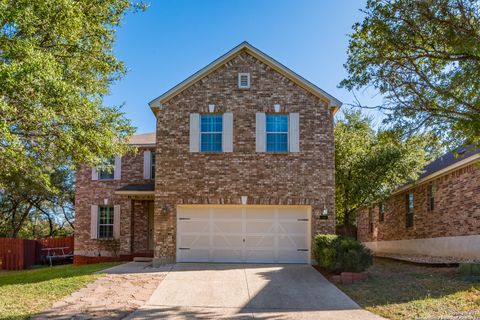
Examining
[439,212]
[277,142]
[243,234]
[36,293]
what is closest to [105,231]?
[243,234]

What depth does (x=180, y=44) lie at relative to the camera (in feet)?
50.2

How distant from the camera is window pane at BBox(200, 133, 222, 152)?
56.0ft

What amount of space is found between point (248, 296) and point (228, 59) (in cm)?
924

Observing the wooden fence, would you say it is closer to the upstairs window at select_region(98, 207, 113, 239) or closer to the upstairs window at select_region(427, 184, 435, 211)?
the upstairs window at select_region(98, 207, 113, 239)

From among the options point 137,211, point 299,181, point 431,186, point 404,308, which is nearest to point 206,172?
point 299,181

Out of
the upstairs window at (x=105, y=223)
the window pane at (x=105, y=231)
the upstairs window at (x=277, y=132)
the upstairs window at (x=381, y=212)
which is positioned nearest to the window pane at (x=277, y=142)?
the upstairs window at (x=277, y=132)

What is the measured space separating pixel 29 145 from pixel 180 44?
5777 mm

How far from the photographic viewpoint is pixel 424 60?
432 inches

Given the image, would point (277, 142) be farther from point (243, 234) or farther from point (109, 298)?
point (109, 298)

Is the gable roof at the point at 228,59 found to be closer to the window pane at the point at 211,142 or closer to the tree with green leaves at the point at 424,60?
the window pane at the point at 211,142

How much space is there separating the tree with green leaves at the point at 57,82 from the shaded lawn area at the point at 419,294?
335 inches

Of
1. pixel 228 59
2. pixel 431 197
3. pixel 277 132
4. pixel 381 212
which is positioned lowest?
pixel 381 212

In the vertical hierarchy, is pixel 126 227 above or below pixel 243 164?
below

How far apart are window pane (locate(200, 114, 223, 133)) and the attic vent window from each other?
4.60 feet
